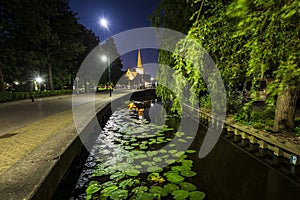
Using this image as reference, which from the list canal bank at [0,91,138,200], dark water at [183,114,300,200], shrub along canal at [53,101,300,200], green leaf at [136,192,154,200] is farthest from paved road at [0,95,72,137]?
dark water at [183,114,300,200]

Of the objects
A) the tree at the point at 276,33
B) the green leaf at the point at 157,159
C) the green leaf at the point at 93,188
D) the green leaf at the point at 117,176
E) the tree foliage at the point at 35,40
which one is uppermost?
the tree foliage at the point at 35,40

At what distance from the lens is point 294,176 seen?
495 centimetres

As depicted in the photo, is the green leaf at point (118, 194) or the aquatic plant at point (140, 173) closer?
the green leaf at point (118, 194)

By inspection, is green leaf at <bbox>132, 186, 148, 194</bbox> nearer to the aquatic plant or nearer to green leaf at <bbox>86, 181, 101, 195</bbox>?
A: the aquatic plant

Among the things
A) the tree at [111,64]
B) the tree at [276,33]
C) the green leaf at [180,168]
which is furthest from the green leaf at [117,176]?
the tree at [111,64]

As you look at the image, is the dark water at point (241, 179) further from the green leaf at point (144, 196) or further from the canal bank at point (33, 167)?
the canal bank at point (33, 167)

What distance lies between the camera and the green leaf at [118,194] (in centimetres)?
397

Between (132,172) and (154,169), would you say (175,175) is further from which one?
(132,172)

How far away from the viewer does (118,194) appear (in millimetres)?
4078

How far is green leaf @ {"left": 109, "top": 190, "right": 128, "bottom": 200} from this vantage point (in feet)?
13.0

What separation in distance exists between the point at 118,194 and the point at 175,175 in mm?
1772

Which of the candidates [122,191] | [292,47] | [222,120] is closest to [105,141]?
[122,191]

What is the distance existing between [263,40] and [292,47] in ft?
2.12

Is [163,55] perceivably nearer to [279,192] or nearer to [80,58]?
[279,192]
